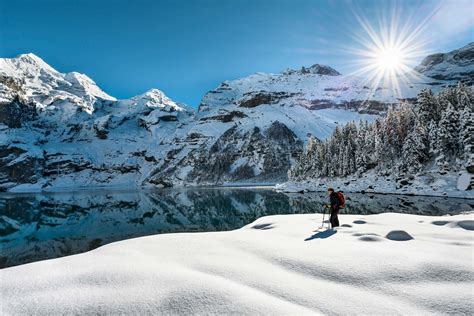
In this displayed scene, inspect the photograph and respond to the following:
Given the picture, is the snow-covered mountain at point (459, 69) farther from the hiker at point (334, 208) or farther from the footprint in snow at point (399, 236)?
the footprint in snow at point (399, 236)

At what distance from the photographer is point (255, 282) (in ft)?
13.1

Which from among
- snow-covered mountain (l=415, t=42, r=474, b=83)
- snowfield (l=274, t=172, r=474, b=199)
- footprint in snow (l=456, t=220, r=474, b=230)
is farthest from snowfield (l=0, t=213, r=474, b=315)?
snow-covered mountain (l=415, t=42, r=474, b=83)

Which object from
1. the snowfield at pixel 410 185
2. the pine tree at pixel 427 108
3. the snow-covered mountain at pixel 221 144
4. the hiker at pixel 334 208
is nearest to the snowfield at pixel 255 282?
the hiker at pixel 334 208

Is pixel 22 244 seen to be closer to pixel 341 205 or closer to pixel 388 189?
pixel 341 205

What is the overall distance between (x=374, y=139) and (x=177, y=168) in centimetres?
12499

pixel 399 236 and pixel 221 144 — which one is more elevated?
pixel 221 144

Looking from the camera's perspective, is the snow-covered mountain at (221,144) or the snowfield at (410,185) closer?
the snowfield at (410,185)

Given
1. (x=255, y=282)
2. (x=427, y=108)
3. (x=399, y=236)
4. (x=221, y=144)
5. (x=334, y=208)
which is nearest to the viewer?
(x=255, y=282)

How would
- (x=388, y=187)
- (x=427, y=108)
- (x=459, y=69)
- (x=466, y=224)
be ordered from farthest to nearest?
(x=459, y=69)
(x=427, y=108)
(x=388, y=187)
(x=466, y=224)

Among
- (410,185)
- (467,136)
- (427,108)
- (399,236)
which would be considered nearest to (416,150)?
(410,185)

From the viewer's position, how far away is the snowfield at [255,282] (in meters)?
3.18

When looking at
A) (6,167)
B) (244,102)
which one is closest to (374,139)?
(244,102)

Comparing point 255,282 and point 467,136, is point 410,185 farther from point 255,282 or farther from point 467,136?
point 255,282

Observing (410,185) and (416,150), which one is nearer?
(410,185)
